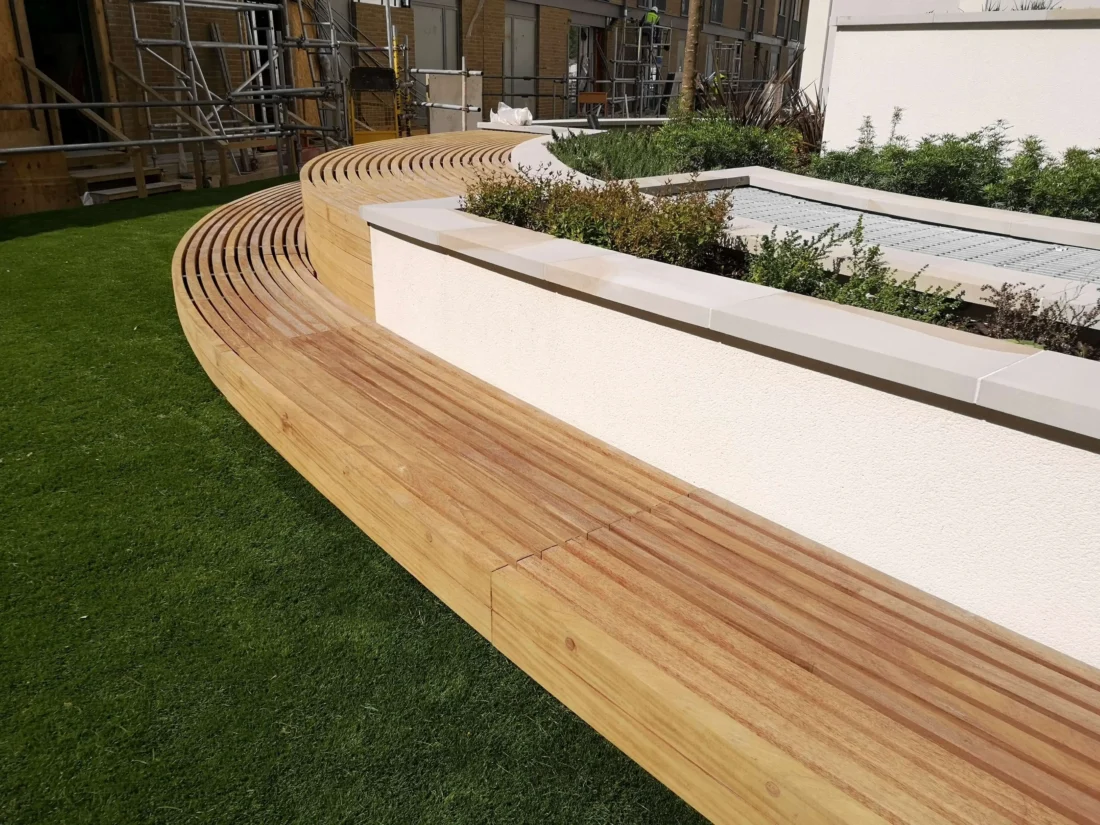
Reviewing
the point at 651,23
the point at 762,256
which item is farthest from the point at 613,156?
the point at 651,23

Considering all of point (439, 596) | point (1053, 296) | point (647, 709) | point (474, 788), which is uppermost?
point (1053, 296)

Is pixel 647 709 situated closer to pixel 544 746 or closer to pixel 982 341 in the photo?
pixel 544 746

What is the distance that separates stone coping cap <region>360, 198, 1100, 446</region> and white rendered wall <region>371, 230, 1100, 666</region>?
0.11 meters

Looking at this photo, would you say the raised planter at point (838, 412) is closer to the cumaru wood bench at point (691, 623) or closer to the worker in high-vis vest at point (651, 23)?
the cumaru wood bench at point (691, 623)

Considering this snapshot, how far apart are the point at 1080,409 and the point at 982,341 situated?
62 centimetres

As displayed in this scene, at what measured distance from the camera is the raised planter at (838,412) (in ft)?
→ 7.26

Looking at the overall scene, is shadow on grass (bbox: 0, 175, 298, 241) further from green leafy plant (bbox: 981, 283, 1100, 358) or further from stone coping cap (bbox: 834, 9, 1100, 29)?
green leafy plant (bbox: 981, 283, 1100, 358)

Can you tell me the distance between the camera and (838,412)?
2.59m

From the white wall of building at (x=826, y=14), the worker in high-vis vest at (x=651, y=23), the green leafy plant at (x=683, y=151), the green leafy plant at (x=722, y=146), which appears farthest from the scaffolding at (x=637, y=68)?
the green leafy plant at (x=683, y=151)

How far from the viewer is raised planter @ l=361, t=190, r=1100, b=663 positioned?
2.21m

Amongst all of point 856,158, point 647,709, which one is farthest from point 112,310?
point 856,158

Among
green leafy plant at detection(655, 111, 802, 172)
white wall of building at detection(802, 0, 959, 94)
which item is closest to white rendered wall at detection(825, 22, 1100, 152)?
green leafy plant at detection(655, 111, 802, 172)

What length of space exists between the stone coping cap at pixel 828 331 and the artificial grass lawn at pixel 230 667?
1366 mm

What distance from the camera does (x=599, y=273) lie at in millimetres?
3238
